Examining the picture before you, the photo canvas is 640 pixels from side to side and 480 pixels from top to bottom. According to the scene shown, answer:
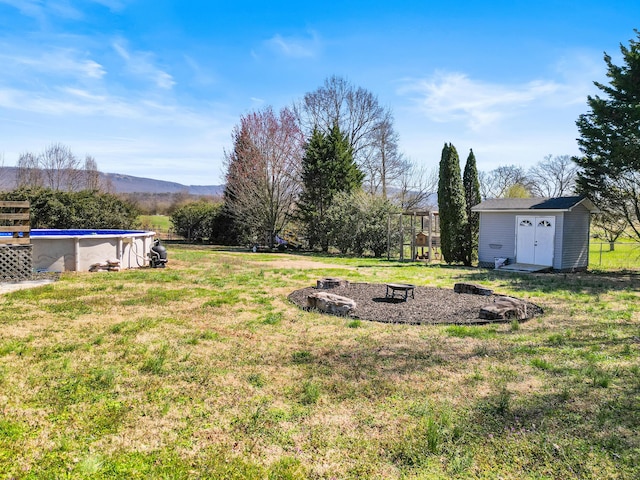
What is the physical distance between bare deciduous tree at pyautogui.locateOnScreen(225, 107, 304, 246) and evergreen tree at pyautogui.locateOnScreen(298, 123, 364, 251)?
934 mm

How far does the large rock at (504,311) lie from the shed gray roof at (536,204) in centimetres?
1054

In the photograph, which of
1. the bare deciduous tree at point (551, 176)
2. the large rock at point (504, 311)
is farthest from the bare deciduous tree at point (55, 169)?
the bare deciduous tree at point (551, 176)

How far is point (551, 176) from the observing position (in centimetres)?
3838

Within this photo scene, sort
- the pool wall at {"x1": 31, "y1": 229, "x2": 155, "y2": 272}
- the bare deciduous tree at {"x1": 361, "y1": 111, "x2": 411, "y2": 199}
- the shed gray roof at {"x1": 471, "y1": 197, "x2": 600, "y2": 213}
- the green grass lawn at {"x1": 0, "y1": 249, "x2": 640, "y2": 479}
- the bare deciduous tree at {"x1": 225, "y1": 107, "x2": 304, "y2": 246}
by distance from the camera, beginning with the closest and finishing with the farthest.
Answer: the green grass lawn at {"x1": 0, "y1": 249, "x2": 640, "y2": 479} < the pool wall at {"x1": 31, "y1": 229, "x2": 155, "y2": 272} < the shed gray roof at {"x1": 471, "y1": 197, "x2": 600, "y2": 213} < the bare deciduous tree at {"x1": 225, "y1": 107, "x2": 304, "y2": 246} < the bare deciduous tree at {"x1": 361, "y1": 111, "x2": 411, "y2": 199}

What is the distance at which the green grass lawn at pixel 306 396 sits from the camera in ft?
8.78

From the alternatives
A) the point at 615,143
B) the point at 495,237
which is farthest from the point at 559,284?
the point at 615,143

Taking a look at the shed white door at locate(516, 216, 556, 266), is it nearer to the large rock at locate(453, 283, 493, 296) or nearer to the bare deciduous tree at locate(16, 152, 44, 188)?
the large rock at locate(453, 283, 493, 296)

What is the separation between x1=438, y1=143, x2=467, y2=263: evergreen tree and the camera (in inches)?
696

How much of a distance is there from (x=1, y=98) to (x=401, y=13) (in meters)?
15.9

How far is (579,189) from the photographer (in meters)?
17.3

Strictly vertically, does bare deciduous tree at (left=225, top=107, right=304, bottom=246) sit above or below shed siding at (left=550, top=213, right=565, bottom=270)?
above

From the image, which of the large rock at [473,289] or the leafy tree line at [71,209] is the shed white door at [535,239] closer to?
the large rock at [473,289]

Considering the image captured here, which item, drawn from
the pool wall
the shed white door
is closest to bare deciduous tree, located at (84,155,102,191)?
the pool wall

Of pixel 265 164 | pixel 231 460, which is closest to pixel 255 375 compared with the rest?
pixel 231 460
